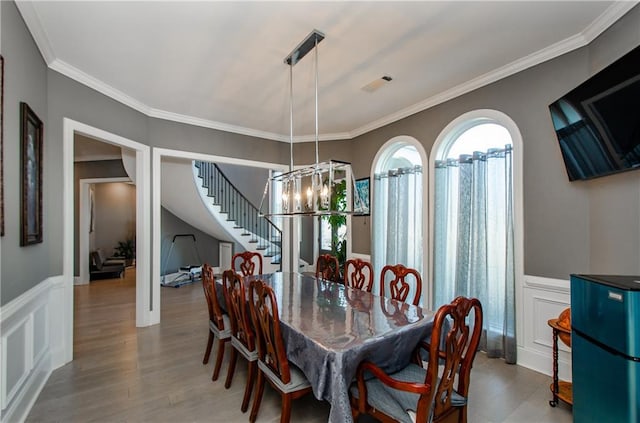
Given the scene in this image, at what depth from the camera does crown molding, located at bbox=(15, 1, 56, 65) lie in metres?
2.01

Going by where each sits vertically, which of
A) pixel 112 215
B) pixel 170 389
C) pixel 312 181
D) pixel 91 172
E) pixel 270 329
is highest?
pixel 91 172

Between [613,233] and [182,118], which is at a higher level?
[182,118]

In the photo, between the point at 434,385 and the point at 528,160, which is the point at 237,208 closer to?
the point at 528,160

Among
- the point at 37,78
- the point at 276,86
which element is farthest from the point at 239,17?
the point at 37,78

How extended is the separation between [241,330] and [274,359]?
620 millimetres

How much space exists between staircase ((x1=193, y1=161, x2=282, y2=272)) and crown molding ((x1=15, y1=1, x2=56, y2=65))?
3.11 m

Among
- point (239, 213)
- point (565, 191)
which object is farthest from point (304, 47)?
point (239, 213)

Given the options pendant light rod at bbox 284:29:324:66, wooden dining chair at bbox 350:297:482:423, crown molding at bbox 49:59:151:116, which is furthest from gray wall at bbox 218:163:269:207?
wooden dining chair at bbox 350:297:482:423

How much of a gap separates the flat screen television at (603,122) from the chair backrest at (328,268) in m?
2.40

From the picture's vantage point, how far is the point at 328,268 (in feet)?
12.1

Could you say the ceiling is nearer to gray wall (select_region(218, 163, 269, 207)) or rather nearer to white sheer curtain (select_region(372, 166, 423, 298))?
white sheer curtain (select_region(372, 166, 423, 298))

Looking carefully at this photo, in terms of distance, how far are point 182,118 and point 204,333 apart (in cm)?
291

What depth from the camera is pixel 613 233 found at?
2.18 metres

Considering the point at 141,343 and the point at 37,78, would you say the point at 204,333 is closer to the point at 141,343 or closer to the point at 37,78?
the point at 141,343
